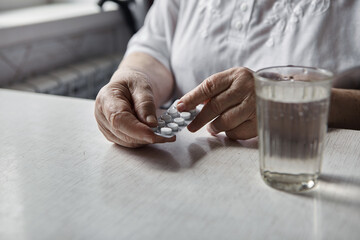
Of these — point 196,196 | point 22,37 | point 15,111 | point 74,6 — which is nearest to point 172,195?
point 196,196

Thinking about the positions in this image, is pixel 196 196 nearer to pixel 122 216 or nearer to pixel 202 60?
pixel 122 216

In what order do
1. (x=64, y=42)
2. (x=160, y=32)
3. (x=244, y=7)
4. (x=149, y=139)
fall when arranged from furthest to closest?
(x=64, y=42) < (x=160, y=32) < (x=244, y=7) < (x=149, y=139)

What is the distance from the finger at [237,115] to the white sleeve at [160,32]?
16.8 inches

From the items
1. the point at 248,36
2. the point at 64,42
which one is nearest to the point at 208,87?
the point at 248,36

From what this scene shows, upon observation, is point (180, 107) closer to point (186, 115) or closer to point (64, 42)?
point (186, 115)

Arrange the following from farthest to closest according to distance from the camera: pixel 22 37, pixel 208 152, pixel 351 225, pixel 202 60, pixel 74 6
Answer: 1. pixel 74 6
2. pixel 22 37
3. pixel 202 60
4. pixel 208 152
5. pixel 351 225

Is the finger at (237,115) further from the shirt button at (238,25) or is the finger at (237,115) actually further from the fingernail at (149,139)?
the shirt button at (238,25)

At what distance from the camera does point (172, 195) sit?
496mm

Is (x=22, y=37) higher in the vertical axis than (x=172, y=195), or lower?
lower

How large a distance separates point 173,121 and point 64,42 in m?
1.13

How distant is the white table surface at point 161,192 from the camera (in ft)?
1.41

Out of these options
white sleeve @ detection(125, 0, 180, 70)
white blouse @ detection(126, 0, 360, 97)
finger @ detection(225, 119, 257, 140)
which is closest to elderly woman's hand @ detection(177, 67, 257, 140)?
finger @ detection(225, 119, 257, 140)

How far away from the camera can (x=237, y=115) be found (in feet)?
2.09

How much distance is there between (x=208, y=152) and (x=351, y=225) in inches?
9.4
